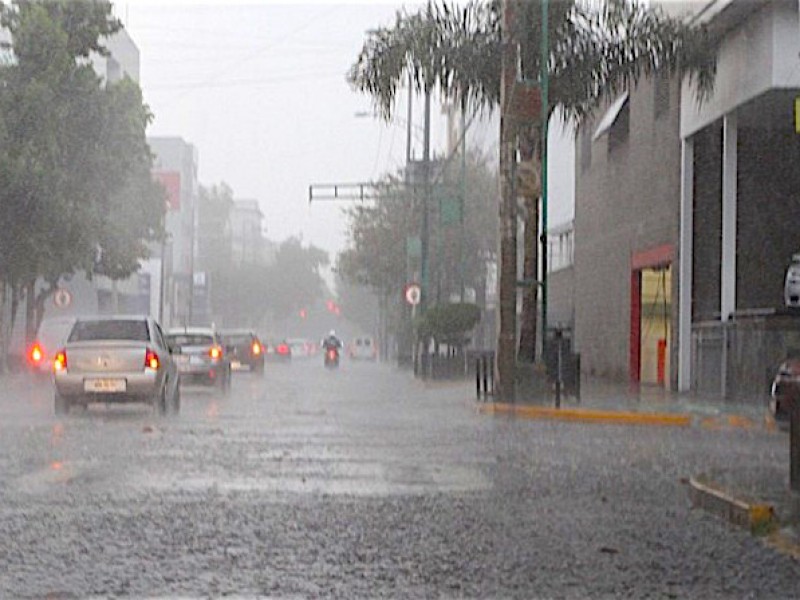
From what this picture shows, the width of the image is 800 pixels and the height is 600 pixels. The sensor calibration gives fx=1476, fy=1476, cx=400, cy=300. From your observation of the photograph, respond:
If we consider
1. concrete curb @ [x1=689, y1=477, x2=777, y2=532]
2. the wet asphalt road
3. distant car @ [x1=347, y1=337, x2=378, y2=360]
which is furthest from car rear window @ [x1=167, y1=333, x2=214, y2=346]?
distant car @ [x1=347, y1=337, x2=378, y2=360]

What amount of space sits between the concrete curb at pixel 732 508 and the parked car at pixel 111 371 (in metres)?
11.2

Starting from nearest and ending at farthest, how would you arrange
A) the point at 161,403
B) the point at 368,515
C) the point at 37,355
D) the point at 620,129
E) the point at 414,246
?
1. the point at 368,515
2. the point at 161,403
3. the point at 37,355
4. the point at 620,129
5. the point at 414,246

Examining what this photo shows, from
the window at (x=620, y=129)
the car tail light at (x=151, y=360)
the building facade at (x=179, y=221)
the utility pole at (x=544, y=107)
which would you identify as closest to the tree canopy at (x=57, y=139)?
the window at (x=620, y=129)

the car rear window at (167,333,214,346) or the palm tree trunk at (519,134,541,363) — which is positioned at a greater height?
the palm tree trunk at (519,134,541,363)

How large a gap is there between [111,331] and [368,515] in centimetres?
1232

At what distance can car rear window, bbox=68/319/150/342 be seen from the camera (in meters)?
21.6

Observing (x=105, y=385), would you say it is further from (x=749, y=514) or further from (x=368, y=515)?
(x=749, y=514)

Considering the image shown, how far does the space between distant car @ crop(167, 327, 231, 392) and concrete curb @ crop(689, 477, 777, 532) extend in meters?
21.3

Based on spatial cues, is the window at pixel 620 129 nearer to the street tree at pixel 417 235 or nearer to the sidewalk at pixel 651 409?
the sidewalk at pixel 651 409

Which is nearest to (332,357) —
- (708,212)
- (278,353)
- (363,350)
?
(278,353)

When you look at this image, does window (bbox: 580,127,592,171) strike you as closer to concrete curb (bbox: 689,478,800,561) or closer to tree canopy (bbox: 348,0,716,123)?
tree canopy (bbox: 348,0,716,123)

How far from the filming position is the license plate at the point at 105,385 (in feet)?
68.5

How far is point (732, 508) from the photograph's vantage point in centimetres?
1032

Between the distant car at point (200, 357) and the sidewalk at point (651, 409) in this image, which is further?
the distant car at point (200, 357)
